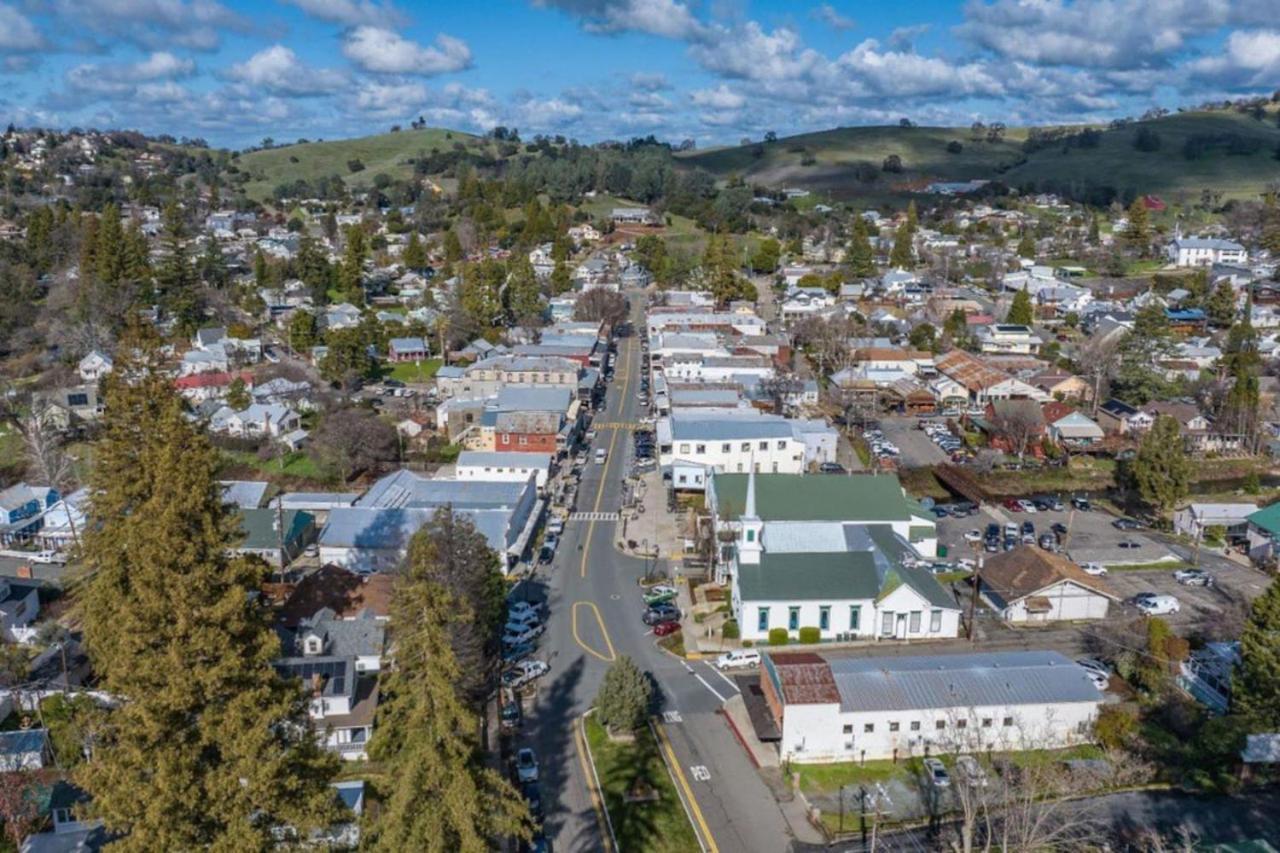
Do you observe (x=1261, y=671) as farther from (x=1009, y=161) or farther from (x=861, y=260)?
(x=1009, y=161)

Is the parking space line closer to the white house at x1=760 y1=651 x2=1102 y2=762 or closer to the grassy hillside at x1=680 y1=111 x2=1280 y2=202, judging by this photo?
the white house at x1=760 y1=651 x2=1102 y2=762

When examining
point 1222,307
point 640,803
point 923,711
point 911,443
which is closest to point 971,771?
point 923,711

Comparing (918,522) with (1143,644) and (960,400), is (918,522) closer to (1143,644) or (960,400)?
(1143,644)

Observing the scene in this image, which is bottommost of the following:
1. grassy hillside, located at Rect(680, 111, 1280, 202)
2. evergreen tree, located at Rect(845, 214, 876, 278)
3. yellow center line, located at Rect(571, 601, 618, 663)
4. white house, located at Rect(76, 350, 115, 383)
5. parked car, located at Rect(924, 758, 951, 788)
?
parked car, located at Rect(924, 758, 951, 788)

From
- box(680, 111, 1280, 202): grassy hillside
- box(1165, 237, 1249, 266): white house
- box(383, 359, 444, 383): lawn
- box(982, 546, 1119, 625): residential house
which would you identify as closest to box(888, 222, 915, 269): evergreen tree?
box(1165, 237, 1249, 266): white house

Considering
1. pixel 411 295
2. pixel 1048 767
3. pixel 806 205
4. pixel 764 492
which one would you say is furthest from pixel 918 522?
pixel 806 205

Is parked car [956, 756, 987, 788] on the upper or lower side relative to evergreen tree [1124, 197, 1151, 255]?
lower

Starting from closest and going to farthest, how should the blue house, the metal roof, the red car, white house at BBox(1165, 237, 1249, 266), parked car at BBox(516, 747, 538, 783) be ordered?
1. parked car at BBox(516, 747, 538, 783)
2. the metal roof
3. the red car
4. the blue house
5. white house at BBox(1165, 237, 1249, 266)
